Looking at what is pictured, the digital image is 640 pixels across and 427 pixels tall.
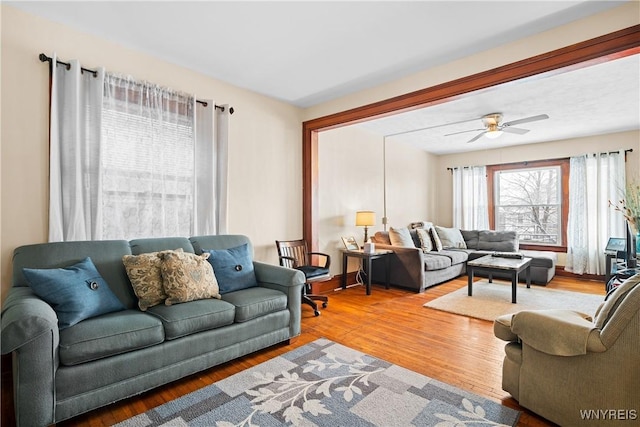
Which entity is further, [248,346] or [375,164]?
[375,164]

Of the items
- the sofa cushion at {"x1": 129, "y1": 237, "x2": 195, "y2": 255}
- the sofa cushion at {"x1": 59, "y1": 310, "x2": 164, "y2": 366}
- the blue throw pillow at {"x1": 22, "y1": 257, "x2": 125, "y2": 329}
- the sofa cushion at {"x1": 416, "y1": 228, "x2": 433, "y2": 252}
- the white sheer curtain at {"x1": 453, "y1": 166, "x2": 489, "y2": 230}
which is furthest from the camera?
the white sheer curtain at {"x1": 453, "y1": 166, "x2": 489, "y2": 230}

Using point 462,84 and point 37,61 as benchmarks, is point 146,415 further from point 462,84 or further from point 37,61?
point 462,84

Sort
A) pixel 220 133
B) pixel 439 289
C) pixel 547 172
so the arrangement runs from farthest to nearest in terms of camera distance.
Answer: pixel 547 172
pixel 439 289
pixel 220 133

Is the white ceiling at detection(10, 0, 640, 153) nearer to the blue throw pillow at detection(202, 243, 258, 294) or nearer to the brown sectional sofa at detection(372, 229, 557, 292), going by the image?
the blue throw pillow at detection(202, 243, 258, 294)

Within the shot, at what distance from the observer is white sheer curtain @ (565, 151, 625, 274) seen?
5.61 metres

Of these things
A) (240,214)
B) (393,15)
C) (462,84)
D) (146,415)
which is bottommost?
(146,415)

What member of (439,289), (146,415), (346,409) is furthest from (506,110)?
(146,415)

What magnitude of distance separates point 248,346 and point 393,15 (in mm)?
2836

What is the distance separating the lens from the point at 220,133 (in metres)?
3.64

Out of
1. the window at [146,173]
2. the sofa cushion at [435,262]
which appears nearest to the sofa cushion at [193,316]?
the window at [146,173]

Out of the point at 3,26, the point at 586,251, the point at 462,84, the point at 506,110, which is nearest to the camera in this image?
the point at 3,26

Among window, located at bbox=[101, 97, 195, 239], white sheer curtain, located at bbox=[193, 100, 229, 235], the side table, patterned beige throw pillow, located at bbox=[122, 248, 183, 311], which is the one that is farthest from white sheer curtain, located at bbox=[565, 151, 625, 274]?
patterned beige throw pillow, located at bbox=[122, 248, 183, 311]

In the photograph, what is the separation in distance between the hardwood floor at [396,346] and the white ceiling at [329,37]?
107 inches

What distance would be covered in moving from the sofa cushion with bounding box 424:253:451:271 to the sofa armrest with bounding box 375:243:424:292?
23 centimetres
